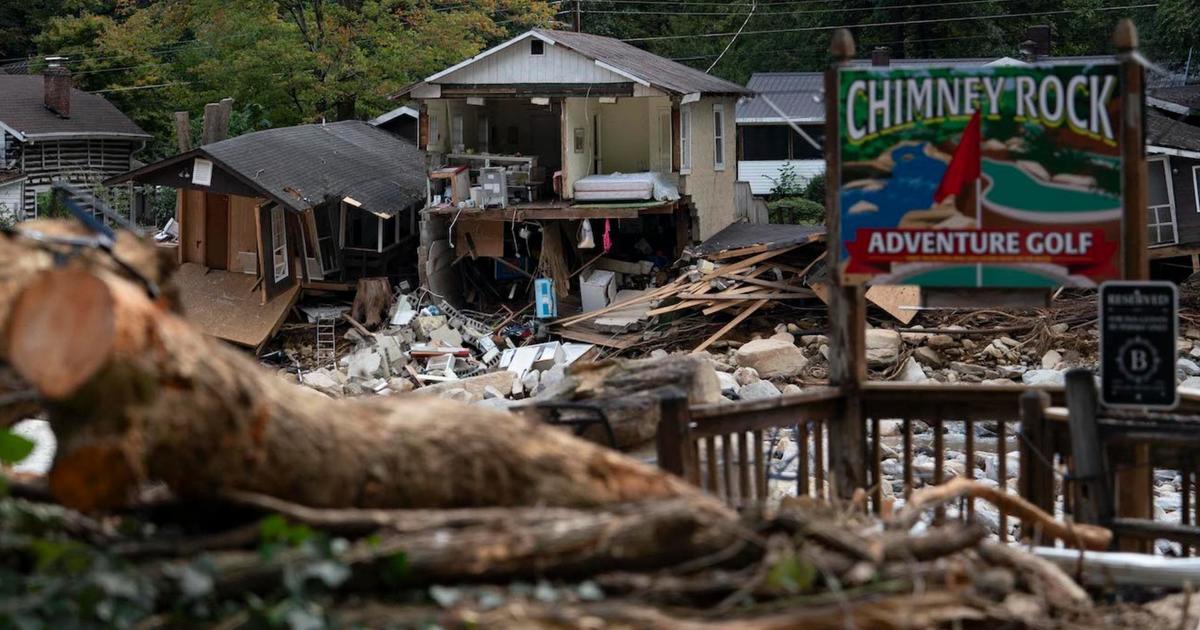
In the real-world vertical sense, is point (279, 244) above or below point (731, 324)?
above

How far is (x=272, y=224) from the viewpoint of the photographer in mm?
28391

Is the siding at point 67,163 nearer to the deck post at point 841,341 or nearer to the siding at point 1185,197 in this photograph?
the siding at point 1185,197

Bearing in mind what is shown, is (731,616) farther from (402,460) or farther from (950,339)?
(950,339)

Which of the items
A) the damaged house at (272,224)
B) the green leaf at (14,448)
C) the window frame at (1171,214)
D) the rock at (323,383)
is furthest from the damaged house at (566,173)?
the green leaf at (14,448)

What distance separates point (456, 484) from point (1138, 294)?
379 cm

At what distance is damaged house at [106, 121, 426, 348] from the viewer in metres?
28.0

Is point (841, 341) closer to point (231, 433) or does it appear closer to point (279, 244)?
point (231, 433)

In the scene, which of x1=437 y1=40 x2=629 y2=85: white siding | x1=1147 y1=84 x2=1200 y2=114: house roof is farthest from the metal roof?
x1=1147 y1=84 x2=1200 y2=114: house roof

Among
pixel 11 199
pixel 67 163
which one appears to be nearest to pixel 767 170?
pixel 67 163

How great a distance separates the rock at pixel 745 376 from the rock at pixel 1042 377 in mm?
3655

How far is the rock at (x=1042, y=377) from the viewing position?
2012 cm

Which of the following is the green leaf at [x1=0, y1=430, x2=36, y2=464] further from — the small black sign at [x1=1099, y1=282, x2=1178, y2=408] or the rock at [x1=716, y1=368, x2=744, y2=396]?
the rock at [x1=716, y1=368, x2=744, y2=396]

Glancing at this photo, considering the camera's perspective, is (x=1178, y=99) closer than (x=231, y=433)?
No

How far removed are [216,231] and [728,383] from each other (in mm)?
12813
